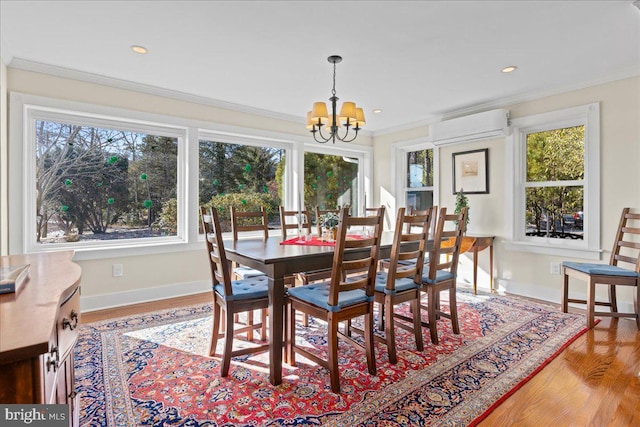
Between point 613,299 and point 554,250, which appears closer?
point 613,299

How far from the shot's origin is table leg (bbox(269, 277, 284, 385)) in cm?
206

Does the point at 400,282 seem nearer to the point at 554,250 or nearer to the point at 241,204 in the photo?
the point at 554,250

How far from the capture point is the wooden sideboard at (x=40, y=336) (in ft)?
2.31

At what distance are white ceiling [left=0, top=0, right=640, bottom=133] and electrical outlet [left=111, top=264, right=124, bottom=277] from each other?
1.97 meters

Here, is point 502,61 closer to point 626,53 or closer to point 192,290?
point 626,53

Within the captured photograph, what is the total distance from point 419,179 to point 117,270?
442 centimetres

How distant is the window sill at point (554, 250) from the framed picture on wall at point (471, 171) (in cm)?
80

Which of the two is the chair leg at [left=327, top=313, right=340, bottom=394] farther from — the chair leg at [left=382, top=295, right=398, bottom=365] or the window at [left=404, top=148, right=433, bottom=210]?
the window at [left=404, top=148, right=433, bottom=210]

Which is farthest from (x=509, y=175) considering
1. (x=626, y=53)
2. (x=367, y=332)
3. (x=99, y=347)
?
(x=99, y=347)

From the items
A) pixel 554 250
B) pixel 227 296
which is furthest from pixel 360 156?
pixel 227 296

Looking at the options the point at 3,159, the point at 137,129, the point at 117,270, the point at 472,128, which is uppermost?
the point at 472,128

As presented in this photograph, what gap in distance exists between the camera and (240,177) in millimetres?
4645

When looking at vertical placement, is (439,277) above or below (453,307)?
above

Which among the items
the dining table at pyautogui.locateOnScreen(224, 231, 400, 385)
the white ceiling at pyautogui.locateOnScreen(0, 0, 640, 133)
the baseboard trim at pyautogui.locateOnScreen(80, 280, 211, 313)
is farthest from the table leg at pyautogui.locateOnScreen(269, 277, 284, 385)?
the baseboard trim at pyautogui.locateOnScreen(80, 280, 211, 313)
